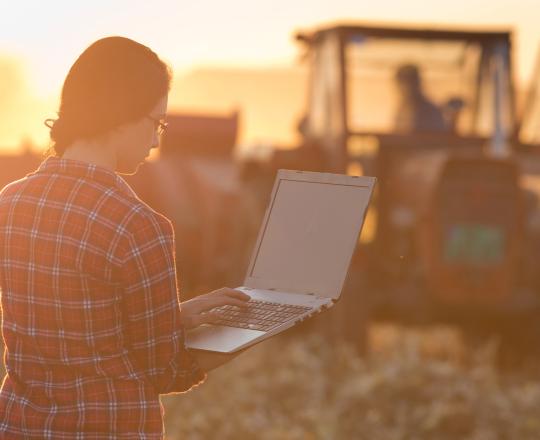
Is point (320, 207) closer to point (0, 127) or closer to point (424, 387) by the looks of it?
point (424, 387)

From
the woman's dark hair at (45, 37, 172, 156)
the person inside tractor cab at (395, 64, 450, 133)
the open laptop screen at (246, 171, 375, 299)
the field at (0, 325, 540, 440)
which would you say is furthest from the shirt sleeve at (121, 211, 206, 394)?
the person inside tractor cab at (395, 64, 450, 133)

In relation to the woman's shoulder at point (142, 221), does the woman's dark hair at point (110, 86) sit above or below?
above

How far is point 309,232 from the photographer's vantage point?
2.34m

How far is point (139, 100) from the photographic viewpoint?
1943 mm

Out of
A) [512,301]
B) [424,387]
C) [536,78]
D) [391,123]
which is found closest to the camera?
[424,387]

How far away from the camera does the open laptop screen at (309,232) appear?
2285mm

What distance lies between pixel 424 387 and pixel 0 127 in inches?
519

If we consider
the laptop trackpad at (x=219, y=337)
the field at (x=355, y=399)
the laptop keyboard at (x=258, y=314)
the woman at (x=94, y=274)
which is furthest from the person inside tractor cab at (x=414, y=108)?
the woman at (x=94, y=274)

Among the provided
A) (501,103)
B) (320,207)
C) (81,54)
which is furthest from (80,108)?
(501,103)

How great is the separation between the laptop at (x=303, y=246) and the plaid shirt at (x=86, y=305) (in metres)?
0.24

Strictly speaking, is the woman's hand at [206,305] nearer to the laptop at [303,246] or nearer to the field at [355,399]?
the laptop at [303,246]

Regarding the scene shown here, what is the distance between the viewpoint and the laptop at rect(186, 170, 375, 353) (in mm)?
2213

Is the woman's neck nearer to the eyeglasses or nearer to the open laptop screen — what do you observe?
the eyeglasses

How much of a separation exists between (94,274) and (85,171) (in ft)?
0.61
